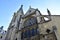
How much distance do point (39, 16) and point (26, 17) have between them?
10.3 ft

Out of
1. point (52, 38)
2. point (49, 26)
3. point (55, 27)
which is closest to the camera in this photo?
point (52, 38)

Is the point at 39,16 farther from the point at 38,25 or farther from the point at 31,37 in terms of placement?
the point at 31,37

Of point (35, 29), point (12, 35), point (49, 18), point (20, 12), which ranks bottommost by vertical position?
point (12, 35)

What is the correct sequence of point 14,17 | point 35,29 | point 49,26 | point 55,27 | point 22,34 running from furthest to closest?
point 14,17
point 22,34
point 35,29
point 49,26
point 55,27

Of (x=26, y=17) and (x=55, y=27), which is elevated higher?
(x=26, y=17)

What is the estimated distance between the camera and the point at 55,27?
43.5ft

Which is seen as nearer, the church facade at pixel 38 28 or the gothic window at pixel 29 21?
the church facade at pixel 38 28

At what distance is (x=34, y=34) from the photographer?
1473 cm

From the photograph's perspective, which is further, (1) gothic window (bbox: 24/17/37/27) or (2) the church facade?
(1) gothic window (bbox: 24/17/37/27)

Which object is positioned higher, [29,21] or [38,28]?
[29,21]

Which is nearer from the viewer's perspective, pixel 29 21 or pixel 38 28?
pixel 38 28

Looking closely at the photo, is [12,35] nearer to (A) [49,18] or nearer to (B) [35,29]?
(B) [35,29]

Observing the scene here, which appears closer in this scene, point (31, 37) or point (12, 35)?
point (31, 37)

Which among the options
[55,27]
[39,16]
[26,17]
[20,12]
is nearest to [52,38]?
[55,27]
